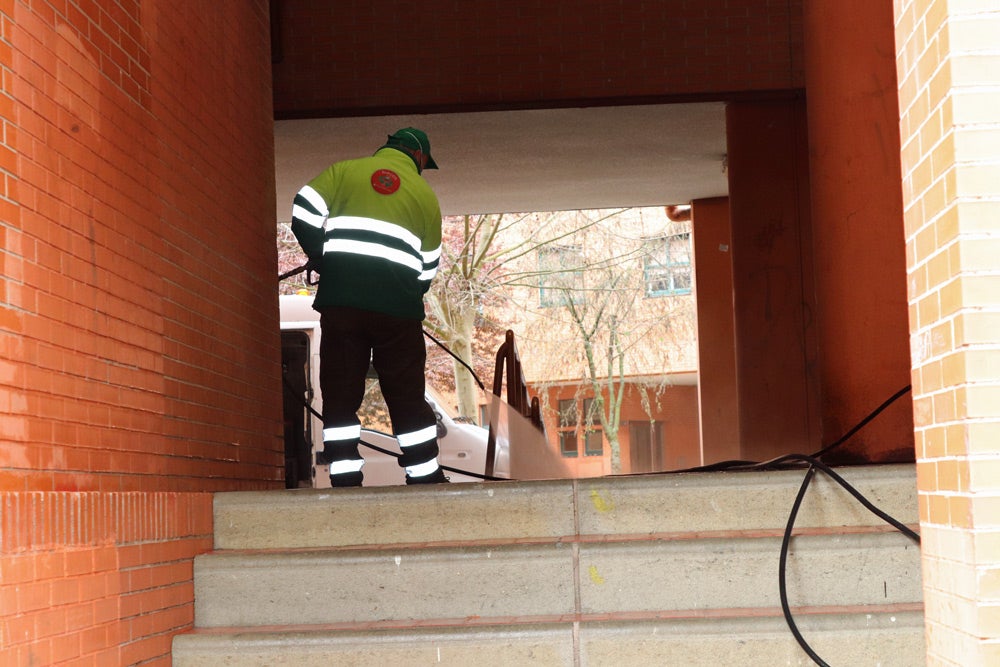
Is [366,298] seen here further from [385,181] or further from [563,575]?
[563,575]

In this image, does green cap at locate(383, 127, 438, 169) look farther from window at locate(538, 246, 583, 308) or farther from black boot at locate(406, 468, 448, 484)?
window at locate(538, 246, 583, 308)

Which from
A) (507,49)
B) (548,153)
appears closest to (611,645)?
(507,49)

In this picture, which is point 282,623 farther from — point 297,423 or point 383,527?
point 297,423

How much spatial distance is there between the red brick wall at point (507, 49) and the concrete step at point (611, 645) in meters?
5.63

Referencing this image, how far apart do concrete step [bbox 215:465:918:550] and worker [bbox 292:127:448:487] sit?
932 millimetres

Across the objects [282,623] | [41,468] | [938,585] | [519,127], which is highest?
[519,127]

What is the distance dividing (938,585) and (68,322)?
2692 millimetres

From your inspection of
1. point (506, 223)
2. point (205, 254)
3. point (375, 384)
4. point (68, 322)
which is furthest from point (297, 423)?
point (506, 223)

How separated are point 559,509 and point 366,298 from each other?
1.65m

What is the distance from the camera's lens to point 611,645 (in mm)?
4219

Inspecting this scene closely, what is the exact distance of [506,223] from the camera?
1090 inches

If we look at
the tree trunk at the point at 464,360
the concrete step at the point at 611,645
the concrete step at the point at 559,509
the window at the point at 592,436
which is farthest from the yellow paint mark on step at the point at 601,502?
the window at the point at 592,436

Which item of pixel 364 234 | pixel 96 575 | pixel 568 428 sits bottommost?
pixel 96 575

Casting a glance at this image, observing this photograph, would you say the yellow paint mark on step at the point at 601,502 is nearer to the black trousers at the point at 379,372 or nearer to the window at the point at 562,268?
the black trousers at the point at 379,372
